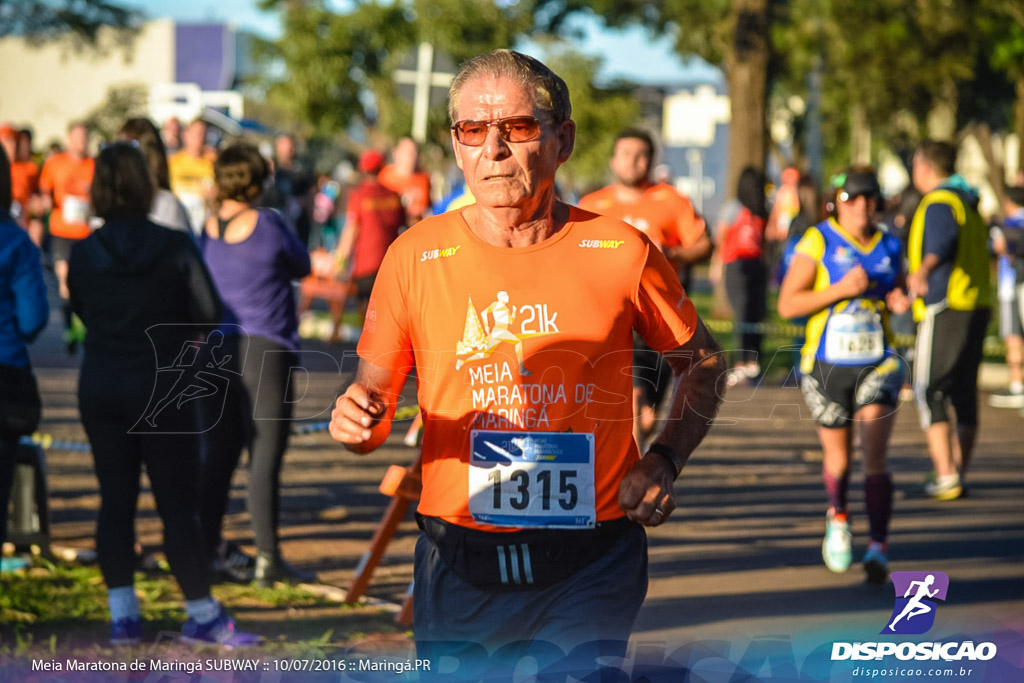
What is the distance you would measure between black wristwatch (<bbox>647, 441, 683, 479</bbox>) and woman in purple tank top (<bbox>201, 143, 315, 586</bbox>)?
11.4ft

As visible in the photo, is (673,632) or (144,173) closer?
(144,173)

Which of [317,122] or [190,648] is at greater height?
[317,122]

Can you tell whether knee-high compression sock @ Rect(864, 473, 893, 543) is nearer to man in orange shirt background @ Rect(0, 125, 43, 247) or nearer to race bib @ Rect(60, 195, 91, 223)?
race bib @ Rect(60, 195, 91, 223)

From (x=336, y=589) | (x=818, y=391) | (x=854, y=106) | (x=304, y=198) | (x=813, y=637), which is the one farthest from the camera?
(x=854, y=106)

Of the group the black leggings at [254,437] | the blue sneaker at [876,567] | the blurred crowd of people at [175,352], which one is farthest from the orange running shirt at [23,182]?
the blue sneaker at [876,567]

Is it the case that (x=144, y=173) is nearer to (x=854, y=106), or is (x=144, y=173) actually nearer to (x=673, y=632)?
(x=673, y=632)

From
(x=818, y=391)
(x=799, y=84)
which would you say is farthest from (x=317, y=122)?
(x=818, y=391)

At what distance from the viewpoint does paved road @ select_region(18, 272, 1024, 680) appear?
6137 millimetres

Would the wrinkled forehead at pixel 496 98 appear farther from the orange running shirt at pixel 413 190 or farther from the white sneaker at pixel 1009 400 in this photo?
the white sneaker at pixel 1009 400

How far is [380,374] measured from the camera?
132 inches

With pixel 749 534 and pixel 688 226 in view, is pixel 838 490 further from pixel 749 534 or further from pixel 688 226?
pixel 688 226

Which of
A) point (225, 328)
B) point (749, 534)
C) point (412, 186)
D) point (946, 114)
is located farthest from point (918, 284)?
point (946, 114)

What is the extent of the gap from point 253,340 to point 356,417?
3532 mm

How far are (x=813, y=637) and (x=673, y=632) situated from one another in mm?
600
